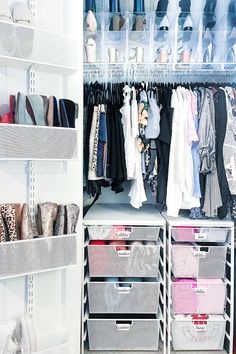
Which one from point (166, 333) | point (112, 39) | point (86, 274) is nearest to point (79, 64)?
point (112, 39)

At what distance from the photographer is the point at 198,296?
1.91 metres

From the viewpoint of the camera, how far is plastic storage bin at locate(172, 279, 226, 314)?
6.24 feet

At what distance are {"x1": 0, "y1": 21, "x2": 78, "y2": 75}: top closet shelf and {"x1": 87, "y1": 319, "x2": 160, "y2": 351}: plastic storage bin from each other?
4.83 feet

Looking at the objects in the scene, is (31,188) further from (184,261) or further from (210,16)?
(210,16)

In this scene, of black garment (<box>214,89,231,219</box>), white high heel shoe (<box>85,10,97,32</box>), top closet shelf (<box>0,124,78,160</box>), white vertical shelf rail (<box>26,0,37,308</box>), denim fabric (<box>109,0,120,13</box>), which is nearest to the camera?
top closet shelf (<box>0,124,78,160</box>)

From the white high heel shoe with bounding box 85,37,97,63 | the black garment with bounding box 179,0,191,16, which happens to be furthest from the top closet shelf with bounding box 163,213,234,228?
the black garment with bounding box 179,0,191,16

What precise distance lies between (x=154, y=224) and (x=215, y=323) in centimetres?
72

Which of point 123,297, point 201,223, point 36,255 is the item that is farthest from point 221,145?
point 36,255

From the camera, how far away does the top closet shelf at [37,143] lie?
4.22ft

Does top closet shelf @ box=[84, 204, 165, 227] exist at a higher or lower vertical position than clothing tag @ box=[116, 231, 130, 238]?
higher

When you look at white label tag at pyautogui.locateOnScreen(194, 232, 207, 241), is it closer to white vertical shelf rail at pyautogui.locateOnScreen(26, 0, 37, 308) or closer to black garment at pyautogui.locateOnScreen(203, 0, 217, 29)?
white vertical shelf rail at pyautogui.locateOnScreen(26, 0, 37, 308)

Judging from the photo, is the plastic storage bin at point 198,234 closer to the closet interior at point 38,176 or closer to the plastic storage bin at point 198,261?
the plastic storage bin at point 198,261

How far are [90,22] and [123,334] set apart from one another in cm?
199

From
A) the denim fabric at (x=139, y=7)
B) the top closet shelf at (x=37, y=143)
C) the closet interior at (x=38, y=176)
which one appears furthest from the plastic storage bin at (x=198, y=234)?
the denim fabric at (x=139, y=7)
